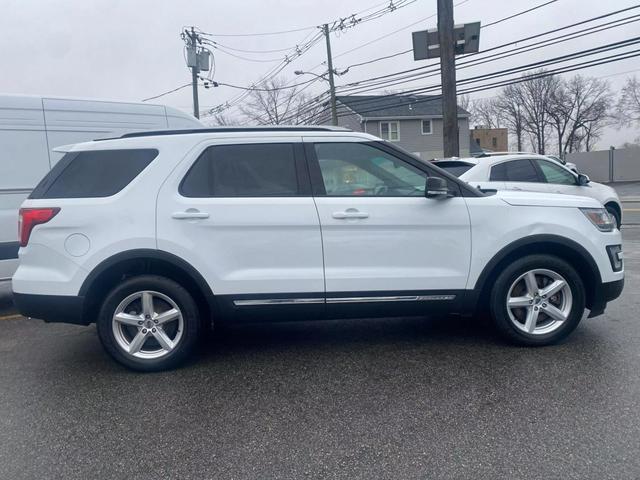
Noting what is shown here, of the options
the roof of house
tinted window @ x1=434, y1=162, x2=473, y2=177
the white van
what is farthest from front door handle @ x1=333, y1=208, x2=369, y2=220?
the roof of house

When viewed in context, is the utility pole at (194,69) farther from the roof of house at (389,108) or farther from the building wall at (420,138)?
the building wall at (420,138)

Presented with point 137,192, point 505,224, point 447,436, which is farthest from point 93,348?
point 505,224

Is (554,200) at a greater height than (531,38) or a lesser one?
lesser

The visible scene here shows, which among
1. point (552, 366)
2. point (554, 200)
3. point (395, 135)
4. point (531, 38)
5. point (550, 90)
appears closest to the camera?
point (552, 366)

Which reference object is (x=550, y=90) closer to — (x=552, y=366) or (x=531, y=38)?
(x=531, y=38)

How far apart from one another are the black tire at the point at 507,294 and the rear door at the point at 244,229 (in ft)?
4.75

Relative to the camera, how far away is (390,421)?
3365 mm

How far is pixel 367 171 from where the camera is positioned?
4.42m

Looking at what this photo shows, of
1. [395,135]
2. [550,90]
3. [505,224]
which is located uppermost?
[550,90]

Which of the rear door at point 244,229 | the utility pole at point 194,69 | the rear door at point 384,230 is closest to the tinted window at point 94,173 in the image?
the rear door at point 244,229

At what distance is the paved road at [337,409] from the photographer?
2.92 m

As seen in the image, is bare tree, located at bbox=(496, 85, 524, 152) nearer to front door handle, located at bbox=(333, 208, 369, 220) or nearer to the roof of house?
the roof of house

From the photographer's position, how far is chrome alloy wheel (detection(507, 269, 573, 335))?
14.6 feet

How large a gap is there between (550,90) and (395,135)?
96.6 feet
